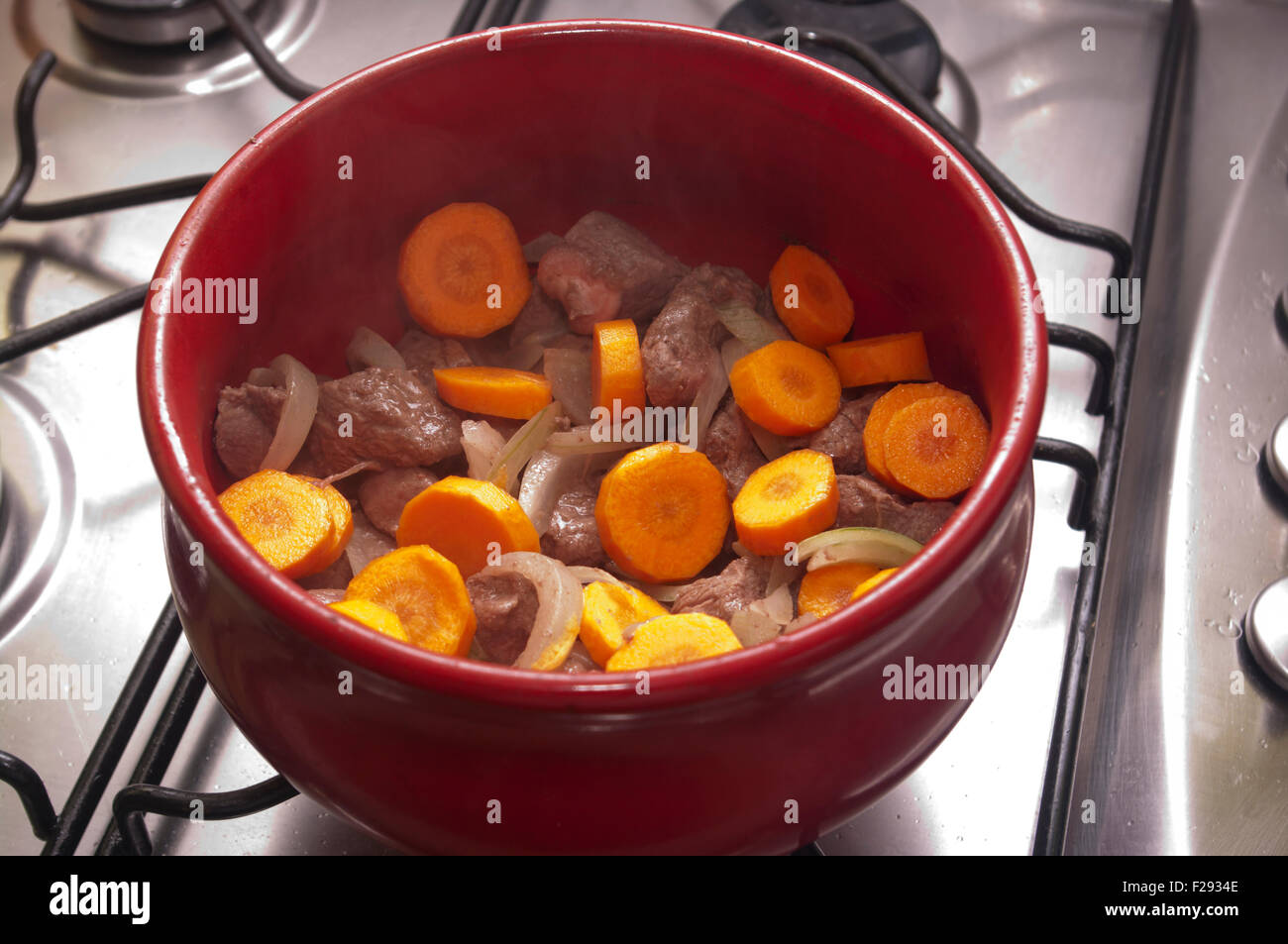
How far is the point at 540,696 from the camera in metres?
0.74

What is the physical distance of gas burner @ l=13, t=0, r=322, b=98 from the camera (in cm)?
161

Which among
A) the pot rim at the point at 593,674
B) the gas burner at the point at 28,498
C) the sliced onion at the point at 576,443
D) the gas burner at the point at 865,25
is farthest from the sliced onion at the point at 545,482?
the gas burner at the point at 865,25

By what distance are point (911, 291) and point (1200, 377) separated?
45 centimetres

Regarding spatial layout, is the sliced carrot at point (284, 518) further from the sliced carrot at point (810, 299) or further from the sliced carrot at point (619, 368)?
the sliced carrot at point (810, 299)

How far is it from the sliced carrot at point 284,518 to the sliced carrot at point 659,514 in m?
0.24

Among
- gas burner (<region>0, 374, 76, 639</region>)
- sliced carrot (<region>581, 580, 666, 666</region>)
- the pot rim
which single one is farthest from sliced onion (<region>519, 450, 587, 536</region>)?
gas burner (<region>0, 374, 76, 639</region>)

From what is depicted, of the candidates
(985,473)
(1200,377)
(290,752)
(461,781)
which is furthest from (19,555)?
(1200,377)

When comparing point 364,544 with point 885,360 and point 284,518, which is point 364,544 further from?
point 885,360

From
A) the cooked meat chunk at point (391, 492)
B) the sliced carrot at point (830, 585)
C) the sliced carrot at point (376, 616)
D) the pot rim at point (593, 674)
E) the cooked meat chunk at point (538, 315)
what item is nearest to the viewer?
the pot rim at point (593, 674)

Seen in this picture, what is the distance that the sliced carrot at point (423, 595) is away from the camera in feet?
3.19

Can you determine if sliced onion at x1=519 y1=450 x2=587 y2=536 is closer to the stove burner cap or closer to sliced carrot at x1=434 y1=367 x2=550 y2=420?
sliced carrot at x1=434 y1=367 x2=550 y2=420

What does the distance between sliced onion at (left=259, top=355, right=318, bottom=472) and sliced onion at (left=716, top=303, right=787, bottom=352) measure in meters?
0.41
